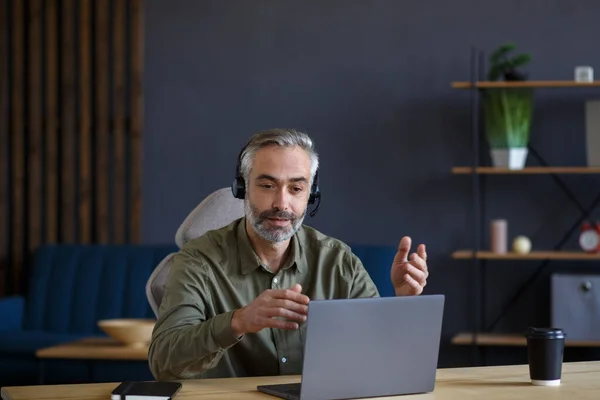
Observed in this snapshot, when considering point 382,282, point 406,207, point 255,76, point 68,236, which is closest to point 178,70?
point 255,76

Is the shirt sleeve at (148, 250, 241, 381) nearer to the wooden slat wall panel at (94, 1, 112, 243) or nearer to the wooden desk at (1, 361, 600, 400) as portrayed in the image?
the wooden desk at (1, 361, 600, 400)

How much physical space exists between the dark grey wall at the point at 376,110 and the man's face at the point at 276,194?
2.89m

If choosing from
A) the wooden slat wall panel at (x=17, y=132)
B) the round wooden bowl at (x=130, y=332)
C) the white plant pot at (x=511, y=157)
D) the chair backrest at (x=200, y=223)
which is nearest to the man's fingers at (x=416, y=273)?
the chair backrest at (x=200, y=223)

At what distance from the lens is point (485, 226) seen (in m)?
5.34

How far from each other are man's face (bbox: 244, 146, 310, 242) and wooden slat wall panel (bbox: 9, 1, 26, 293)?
3407 mm

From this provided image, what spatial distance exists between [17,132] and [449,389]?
4085 mm

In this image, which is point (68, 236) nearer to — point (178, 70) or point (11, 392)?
point (178, 70)

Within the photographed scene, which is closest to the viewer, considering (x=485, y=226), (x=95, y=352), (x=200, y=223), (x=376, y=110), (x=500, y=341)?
(x=200, y=223)

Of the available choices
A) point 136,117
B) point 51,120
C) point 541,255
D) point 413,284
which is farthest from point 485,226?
point 413,284

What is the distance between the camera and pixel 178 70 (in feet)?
18.5

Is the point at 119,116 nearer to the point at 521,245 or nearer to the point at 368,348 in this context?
the point at 521,245

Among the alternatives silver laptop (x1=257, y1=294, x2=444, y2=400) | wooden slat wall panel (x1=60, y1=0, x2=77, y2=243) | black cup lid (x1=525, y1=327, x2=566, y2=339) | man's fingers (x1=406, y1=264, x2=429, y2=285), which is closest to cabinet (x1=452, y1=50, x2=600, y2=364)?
wooden slat wall panel (x1=60, y1=0, x2=77, y2=243)

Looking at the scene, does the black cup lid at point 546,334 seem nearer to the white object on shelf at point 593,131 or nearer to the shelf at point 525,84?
the shelf at point 525,84

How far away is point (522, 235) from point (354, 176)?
37.5 inches
